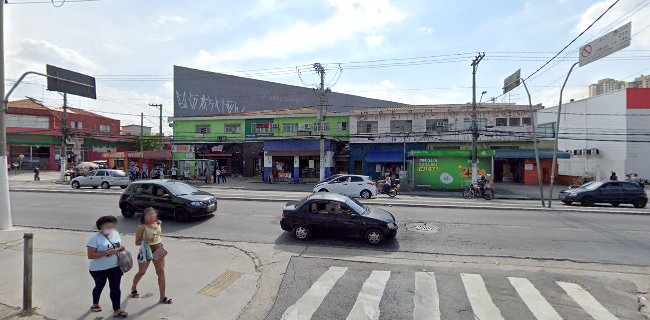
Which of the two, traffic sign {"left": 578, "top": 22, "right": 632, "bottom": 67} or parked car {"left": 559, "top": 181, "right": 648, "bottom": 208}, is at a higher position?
traffic sign {"left": 578, "top": 22, "right": 632, "bottom": 67}

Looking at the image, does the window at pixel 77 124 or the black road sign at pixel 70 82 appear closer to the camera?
the black road sign at pixel 70 82

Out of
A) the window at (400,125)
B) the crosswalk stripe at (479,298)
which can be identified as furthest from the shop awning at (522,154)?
the crosswalk stripe at (479,298)

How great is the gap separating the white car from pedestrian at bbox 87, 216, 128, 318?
15212mm

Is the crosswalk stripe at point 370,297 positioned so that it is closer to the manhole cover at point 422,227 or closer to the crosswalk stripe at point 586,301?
the crosswalk stripe at point 586,301

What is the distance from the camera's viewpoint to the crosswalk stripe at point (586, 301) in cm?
491

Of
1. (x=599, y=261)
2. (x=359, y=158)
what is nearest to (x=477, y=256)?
(x=599, y=261)

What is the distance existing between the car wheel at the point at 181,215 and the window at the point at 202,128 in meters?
28.8

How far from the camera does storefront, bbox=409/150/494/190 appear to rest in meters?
25.9

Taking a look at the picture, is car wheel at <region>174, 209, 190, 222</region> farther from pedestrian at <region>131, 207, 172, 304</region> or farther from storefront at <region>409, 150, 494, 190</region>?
storefront at <region>409, 150, 494, 190</region>

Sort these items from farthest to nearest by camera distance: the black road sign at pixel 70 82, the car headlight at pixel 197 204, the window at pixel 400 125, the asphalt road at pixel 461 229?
1. the window at pixel 400 125
2. the car headlight at pixel 197 204
3. the black road sign at pixel 70 82
4. the asphalt road at pixel 461 229

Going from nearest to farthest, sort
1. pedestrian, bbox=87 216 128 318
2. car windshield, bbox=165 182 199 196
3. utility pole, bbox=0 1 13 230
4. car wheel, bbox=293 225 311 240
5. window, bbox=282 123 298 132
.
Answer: pedestrian, bbox=87 216 128 318, utility pole, bbox=0 1 13 230, car wheel, bbox=293 225 311 240, car windshield, bbox=165 182 199 196, window, bbox=282 123 298 132

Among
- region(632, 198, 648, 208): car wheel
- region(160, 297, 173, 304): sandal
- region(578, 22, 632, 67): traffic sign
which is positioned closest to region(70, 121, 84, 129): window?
region(160, 297, 173, 304): sandal

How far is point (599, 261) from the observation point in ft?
25.4

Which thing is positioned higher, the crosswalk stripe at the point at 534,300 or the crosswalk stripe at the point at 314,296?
the crosswalk stripe at the point at 314,296
